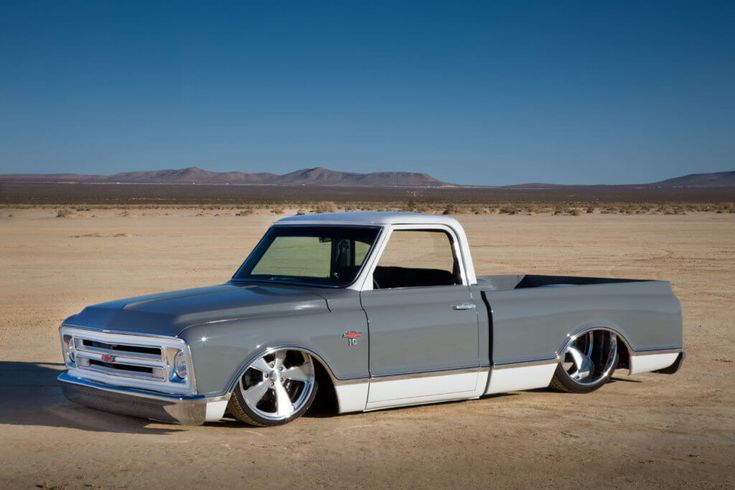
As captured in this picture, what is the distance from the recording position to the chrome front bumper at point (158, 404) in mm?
7008

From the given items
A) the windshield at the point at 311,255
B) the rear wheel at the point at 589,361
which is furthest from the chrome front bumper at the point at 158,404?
the rear wheel at the point at 589,361

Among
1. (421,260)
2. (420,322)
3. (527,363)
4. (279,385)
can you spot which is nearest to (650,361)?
(527,363)

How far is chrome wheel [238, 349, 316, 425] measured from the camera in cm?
751

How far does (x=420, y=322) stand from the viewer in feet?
26.4

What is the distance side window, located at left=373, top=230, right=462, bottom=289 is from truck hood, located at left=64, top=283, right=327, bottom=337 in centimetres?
87

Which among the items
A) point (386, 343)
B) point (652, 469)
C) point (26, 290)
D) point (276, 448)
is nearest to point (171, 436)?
point (276, 448)

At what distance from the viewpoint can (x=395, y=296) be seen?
318 inches

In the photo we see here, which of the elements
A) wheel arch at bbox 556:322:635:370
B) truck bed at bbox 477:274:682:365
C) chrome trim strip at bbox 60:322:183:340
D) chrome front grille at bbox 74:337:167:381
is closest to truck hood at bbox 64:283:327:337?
chrome trim strip at bbox 60:322:183:340

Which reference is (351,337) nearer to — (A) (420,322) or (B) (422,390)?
(A) (420,322)

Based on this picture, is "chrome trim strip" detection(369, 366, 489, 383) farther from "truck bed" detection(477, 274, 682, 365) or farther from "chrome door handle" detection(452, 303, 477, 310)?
"chrome door handle" detection(452, 303, 477, 310)

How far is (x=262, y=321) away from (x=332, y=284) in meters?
1.01

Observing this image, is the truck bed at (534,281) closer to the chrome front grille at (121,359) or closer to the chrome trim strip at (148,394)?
the chrome trim strip at (148,394)

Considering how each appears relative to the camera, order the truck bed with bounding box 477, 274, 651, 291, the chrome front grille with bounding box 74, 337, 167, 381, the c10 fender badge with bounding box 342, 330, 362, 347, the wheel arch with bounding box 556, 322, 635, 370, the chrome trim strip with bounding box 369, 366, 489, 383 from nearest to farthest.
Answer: the chrome front grille with bounding box 74, 337, 167, 381 → the c10 fender badge with bounding box 342, 330, 362, 347 → the chrome trim strip with bounding box 369, 366, 489, 383 → the wheel arch with bounding box 556, 322, 635, 370 → the truck bed with bounding box 477, 274, 651, 291

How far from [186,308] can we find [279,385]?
908 mm
